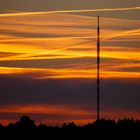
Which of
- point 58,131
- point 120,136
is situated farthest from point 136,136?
point 58,131

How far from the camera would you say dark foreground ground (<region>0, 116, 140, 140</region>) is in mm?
77844

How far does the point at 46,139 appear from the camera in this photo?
77312mm

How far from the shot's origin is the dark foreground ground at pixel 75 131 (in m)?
77.8

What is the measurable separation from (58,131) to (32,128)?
8.92 feet

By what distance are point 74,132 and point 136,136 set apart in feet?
19.2

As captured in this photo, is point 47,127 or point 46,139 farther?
point 47,127

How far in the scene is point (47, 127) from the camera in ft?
275

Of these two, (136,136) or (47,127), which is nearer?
(136,136)

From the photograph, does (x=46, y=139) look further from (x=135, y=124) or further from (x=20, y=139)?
(x=135, y=124)

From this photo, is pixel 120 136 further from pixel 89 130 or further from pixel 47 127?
pixel 47 127

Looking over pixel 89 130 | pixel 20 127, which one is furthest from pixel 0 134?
pixel 89 130

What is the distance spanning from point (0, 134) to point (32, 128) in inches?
150

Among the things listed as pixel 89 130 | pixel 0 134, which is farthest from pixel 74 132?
pixel 0 134

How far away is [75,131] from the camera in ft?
266
